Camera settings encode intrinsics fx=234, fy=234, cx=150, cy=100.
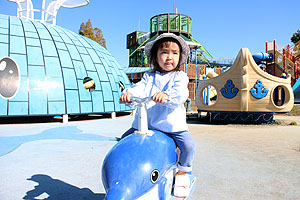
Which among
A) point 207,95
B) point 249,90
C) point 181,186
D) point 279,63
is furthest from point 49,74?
point 279,63

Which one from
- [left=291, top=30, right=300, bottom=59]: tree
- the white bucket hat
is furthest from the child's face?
[left=291, top=30, right=300, bottom=59]: tree

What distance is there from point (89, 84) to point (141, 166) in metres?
9.79

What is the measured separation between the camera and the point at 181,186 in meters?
1.96

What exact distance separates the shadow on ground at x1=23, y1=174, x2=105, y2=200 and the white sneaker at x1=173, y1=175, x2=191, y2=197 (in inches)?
45.6

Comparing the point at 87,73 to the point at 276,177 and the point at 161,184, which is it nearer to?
the point at 276,177

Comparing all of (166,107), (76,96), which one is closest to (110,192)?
(166,107)

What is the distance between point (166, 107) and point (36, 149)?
4.39 metres

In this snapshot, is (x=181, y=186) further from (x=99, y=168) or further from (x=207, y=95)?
(x=207, y=95)

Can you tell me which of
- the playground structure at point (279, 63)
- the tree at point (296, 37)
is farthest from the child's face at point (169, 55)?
the tree at point (296, 37)

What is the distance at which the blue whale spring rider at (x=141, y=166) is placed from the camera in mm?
1472

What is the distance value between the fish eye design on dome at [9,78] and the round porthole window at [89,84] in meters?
2.72

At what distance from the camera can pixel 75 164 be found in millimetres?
4078

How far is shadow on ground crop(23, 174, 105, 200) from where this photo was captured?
274cm

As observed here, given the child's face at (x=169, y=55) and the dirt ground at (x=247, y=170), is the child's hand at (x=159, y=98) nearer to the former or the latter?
the child's face at (x=169, y=55)
